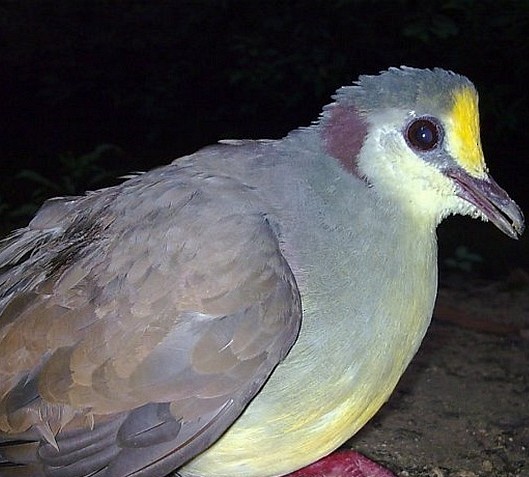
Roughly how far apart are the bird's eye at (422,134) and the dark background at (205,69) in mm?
5523

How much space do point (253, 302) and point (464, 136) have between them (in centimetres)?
73

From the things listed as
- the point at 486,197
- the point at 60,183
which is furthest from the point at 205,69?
the point at 486,197

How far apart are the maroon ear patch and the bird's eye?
0.13 meters

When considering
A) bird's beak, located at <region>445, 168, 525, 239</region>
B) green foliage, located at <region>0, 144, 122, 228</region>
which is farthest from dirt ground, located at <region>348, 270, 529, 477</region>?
green foliage, located at <region>0, 144, 122, 228</region>

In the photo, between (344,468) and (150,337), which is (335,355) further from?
(344,468)

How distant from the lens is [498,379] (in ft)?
14.2

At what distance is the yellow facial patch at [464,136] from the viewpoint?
2.37 m

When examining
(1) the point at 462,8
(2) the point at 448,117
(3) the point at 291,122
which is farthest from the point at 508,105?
(2) the point at 448,117

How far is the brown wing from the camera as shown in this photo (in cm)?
224

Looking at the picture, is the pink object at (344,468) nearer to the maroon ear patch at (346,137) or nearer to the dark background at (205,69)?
the maroon ear patch at (346,137)

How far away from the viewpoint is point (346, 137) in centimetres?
241

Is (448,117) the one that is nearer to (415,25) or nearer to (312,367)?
(312,367)

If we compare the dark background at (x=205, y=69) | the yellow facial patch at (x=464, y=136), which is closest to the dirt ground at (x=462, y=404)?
the yellow facial patch at (x=464, y=136)

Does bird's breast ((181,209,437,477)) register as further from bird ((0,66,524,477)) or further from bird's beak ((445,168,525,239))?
bird's beak ((445,168,525,239))
